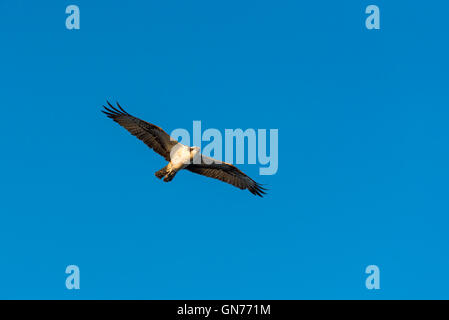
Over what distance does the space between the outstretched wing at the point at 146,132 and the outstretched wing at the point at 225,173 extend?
1.02 metres

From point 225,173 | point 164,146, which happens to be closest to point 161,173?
point 164,146

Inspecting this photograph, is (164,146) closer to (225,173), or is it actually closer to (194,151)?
(194,151)

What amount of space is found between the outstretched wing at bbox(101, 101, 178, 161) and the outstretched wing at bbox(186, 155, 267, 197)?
1.02 metres

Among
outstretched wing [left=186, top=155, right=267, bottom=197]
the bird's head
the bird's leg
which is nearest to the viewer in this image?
the bird's leg

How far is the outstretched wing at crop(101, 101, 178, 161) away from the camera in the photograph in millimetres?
13172

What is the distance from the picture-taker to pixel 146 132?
44.0 ft

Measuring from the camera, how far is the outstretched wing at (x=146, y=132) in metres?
13.2

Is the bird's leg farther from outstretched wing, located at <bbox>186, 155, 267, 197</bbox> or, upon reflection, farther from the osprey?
outstretched wing, located at <bbox>186, 155, 267, 197</bbox>

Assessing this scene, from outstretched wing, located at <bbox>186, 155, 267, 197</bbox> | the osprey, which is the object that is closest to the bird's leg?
the osprey
